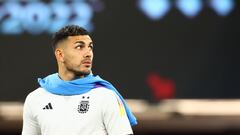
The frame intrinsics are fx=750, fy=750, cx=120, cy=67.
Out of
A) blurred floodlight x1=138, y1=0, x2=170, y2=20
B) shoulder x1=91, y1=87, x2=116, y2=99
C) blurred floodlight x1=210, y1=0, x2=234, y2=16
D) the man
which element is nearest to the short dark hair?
the man

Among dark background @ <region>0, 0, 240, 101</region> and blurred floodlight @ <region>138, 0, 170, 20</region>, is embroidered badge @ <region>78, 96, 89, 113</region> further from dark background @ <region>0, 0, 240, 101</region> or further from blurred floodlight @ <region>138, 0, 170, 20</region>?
blurred floodlight @ <region>138, 0, 170, 20</region>

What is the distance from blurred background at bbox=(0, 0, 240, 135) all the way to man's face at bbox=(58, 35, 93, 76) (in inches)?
76.8

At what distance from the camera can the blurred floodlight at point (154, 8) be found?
497 cm

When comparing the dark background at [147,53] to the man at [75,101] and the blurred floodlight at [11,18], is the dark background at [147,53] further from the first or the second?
the man at [75,101]

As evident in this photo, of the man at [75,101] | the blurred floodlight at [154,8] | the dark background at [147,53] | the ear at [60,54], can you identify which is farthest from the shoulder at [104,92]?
the blurred floodlight at [154,8]

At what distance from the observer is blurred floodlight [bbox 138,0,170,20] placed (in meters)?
4.97

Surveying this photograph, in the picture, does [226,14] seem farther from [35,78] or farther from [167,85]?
[35,78]

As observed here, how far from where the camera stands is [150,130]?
17.7 ft

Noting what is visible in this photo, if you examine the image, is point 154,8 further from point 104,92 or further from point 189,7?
point 104,92

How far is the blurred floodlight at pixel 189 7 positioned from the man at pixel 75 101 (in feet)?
6.83

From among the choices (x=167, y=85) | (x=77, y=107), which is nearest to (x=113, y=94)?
(x=77, y=107)

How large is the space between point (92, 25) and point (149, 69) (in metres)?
0.48

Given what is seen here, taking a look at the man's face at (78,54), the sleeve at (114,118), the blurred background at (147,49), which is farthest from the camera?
the blurred background at (147,49)

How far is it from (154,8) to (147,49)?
0.91 feet
